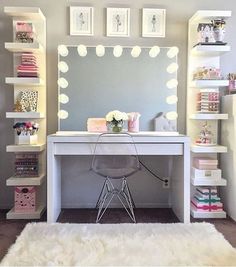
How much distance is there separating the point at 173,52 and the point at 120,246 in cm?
210

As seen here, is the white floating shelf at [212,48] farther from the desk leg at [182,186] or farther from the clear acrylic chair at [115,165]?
the clear acrylic chair at [115,165]

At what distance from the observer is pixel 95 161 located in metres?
3.22

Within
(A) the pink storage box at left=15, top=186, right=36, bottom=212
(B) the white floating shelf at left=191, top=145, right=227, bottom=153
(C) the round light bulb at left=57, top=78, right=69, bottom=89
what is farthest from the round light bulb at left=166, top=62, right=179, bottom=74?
(A) the pink storage box at left=15, top=186, right=36, bottom=212

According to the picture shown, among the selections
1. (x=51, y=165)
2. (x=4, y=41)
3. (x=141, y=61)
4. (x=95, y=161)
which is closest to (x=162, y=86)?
A: (x=141, y=61)

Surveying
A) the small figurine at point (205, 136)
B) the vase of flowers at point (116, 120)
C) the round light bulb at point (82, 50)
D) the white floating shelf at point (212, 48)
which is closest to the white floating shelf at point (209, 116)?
the small figurine at point (205, 136)

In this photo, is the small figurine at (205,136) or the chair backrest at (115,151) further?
the small figurine at (205,136)

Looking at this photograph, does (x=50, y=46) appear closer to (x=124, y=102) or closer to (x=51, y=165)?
(x=124, y=102)

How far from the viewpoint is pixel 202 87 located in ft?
11.3

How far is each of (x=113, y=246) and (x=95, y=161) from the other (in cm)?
103

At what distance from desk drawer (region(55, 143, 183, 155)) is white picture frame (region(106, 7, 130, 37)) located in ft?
4.27

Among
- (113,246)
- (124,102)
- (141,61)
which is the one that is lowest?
(113,246)

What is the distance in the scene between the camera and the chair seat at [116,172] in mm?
2953

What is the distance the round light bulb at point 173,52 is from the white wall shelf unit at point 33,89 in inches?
52.2

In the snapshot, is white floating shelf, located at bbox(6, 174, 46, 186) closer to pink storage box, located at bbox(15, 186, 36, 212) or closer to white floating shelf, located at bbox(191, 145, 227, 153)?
pink storage box, located at bbox(15, 186, 36, 212)
